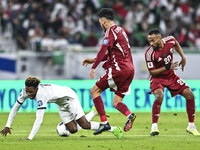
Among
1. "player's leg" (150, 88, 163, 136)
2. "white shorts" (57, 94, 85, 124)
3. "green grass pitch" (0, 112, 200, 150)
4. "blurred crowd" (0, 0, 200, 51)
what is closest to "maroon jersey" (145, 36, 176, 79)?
"player's leg" (150, 88, 163, 136)

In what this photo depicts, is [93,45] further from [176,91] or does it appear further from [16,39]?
[176,91]

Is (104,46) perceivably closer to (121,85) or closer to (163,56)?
(121,85)

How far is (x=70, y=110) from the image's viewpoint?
24.0 feet

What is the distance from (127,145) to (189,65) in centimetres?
945

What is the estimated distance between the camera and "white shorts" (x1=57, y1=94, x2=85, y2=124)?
727 centimetres

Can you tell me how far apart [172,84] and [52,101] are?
7.37 ft

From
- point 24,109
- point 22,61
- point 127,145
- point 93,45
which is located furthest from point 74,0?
point 127,145

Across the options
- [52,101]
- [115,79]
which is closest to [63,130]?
[52,101]

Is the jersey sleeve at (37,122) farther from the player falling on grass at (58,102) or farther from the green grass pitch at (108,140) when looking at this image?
the green grass pitch at (108,140)

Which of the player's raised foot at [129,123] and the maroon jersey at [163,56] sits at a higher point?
the maroon jersey at [163,56]

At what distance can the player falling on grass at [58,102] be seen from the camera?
21.5 feet

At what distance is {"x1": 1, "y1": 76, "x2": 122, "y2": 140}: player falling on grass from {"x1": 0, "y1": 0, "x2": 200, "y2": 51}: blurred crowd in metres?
8.09

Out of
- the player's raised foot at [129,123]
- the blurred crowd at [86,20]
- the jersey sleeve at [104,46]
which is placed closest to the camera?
the player's raised foot at [129,123]

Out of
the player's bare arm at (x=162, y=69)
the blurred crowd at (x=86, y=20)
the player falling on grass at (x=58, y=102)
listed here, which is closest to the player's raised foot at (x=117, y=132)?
the player falling on grass at (x=58, y=102)
